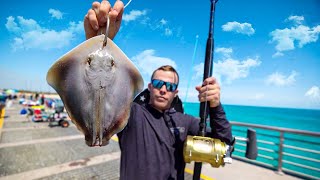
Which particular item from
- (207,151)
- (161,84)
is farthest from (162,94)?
(207,151)

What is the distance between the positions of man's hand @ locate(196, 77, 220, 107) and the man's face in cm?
66

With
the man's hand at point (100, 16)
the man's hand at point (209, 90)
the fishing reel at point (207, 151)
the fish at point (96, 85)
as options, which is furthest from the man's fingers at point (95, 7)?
the fishing reel at point (207, 151)

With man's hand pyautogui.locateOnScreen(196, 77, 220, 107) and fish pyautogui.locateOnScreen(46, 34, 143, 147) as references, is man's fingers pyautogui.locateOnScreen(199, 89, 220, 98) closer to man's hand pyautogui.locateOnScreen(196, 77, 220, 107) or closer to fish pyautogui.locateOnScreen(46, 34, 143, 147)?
man's hand pyautogui.locateOnScreen(196, 77, 220, 107)

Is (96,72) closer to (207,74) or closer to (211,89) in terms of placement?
(211,89)

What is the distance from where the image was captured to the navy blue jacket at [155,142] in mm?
2021

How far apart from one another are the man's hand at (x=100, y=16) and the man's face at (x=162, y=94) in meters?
1.02

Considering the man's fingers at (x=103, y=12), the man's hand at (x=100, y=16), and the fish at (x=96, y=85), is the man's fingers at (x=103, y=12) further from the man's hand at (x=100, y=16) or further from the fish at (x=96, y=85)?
the fish at (x=96, y=85)

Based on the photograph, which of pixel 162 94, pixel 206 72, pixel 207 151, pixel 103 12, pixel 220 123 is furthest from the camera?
pixel 162 94

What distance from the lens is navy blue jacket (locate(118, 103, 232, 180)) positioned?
2.02m

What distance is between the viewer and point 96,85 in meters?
1.25

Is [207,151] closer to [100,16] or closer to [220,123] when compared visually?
[220,123]

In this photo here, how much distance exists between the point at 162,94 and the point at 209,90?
2.56 ft

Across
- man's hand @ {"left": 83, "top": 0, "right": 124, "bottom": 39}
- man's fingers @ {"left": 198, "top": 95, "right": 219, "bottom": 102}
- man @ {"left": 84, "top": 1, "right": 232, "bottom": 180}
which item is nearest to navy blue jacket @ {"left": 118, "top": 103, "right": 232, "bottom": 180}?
man @ {"left": 84, "top": 1, "right": 232, "bottom": 180}

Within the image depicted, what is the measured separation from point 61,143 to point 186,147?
8142 millimetres
